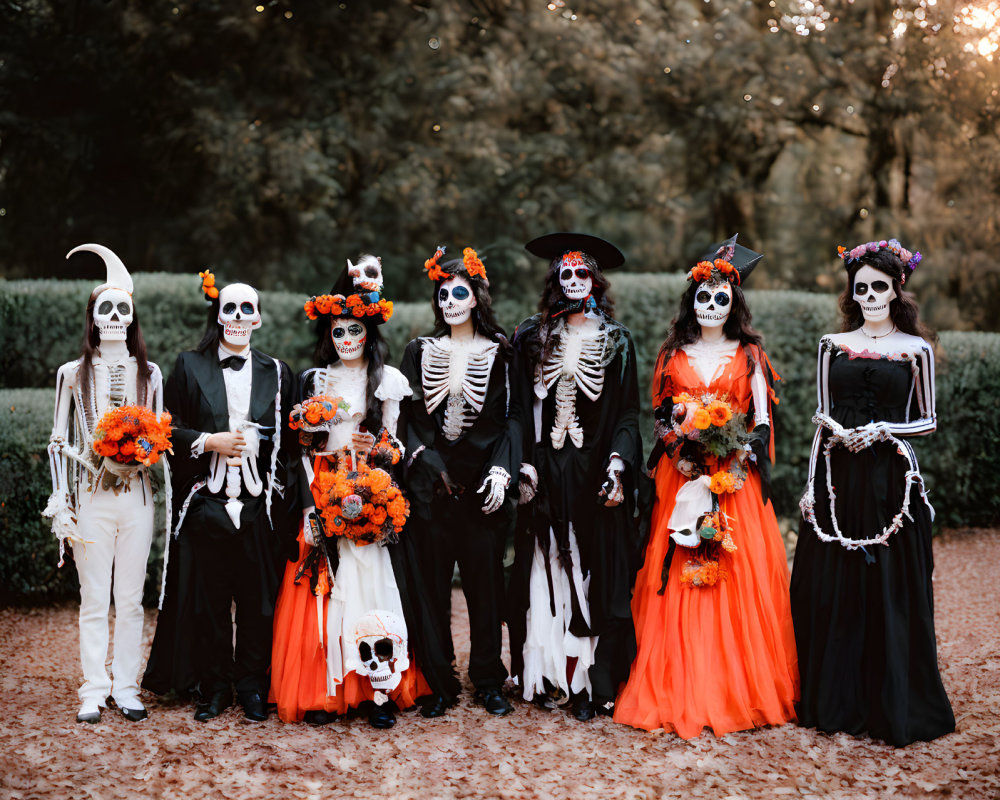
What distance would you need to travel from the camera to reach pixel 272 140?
10383 mm

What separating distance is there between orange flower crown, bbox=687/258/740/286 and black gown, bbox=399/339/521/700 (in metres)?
1.19

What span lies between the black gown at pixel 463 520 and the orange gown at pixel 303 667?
0.21 m

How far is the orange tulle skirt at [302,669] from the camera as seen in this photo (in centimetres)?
486

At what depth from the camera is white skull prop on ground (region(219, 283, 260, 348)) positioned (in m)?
4.96

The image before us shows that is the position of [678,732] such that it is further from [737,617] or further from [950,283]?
[950,283]

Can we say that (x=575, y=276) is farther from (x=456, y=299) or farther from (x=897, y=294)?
(x=897, y=294)

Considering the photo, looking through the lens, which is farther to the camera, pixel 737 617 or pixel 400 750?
pixel 737 617

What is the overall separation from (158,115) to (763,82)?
736cm

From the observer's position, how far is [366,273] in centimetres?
507

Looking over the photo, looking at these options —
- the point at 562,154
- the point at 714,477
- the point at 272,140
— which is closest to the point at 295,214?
the point at 272,140

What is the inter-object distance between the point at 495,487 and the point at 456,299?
1.06 metres

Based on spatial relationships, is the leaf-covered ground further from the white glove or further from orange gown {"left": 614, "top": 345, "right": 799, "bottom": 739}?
the white glove

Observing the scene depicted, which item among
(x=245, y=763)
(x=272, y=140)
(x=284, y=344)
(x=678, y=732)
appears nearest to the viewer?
(x=245, y=763)

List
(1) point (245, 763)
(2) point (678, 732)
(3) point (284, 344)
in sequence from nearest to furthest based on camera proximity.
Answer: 1. (1) point (245, 763)
2. (2) point (678, 732)
3. (3) point (284, 344)
